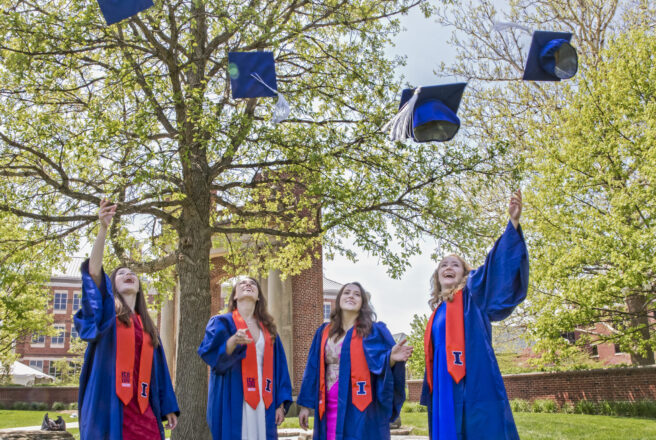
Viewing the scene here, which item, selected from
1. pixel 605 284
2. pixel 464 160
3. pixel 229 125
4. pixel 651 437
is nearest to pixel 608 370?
pixel 605 284


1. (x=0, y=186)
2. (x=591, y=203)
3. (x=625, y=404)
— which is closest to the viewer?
(x=0, y=186)

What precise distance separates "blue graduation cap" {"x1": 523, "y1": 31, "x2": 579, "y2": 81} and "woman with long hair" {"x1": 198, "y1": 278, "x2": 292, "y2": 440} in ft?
11.0

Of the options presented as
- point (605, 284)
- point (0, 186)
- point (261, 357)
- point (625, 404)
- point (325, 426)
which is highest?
point (0, 186)

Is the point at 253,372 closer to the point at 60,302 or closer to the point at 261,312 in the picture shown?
the point at 261,312

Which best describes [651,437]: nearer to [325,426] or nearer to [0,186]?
[325,426]

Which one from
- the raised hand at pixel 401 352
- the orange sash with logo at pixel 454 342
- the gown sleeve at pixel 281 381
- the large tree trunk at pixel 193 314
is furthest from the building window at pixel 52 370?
the orange sash with logo at pixel 454 342

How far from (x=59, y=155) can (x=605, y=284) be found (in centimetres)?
1053

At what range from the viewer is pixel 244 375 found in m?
4.13

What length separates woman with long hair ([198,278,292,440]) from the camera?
4.02 metres

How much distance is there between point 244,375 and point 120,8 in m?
4.04

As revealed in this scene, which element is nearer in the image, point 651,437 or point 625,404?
point 651,437

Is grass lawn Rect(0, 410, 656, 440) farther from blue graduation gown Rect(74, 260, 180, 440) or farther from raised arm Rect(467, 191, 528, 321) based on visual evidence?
blue graduation gown Rect(74, 260, 180, 440)

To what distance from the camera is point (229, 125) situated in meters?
7.26

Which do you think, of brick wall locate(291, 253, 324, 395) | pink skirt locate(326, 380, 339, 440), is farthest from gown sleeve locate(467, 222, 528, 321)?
brick wall locate(291, 253, 324, 395)
